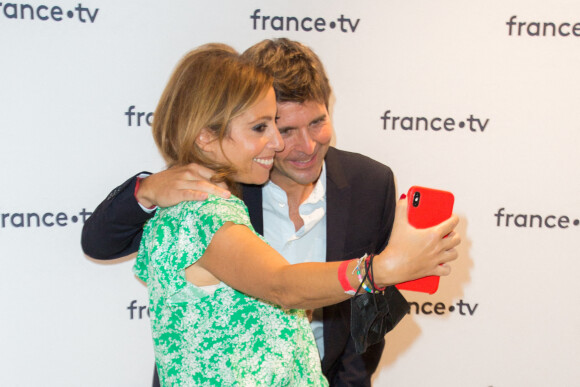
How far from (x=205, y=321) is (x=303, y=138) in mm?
719

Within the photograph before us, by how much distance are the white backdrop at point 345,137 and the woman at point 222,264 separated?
2.80 feet

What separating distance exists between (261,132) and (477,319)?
1.55 metres

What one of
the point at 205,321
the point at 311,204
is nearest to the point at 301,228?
the point at 311,204

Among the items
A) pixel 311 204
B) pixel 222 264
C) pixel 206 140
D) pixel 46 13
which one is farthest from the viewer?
pixel 46 13

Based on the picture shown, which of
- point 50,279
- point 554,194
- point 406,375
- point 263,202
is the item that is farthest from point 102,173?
point 554,194

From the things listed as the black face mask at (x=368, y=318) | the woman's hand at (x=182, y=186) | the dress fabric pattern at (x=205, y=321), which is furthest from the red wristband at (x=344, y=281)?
the woman's hand at (x=182, y=186)

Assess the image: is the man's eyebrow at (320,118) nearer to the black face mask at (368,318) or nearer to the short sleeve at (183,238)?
the short sleeve at (183,238)

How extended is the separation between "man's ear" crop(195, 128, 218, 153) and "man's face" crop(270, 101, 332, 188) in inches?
17.3

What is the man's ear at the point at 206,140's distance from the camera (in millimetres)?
1376

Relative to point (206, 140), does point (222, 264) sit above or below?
below

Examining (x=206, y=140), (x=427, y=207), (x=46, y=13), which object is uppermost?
(x=46, y=13)

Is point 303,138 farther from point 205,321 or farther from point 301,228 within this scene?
point 205,321

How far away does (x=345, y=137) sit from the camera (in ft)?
7.80

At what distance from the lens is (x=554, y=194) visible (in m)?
2.43
